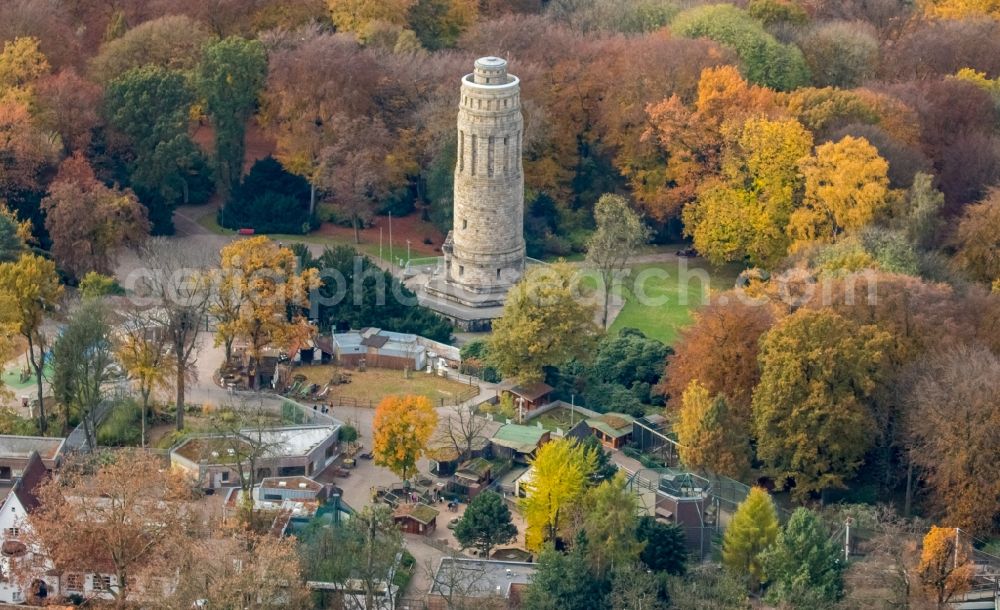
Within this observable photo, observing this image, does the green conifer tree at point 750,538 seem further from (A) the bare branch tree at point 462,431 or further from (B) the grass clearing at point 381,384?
(B) the grass clearing at point 381,384

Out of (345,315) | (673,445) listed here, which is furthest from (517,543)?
(345,315)

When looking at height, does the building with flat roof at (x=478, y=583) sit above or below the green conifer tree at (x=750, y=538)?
below

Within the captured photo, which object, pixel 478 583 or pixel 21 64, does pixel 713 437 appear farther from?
pixel 21 64

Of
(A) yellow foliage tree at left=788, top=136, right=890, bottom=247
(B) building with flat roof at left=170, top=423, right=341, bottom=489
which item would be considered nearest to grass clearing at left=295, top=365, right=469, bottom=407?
(B) building with flat roof at left=170, top=423, right=341, bottom=489

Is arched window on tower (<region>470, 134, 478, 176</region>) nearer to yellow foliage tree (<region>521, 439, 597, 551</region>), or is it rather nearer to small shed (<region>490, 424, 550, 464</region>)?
small shed (<region>490, 424, 550, 464</region>)

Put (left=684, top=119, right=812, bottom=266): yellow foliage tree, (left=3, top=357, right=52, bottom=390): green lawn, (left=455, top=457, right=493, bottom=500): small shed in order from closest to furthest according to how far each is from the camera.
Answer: (left=455, top=457, right=493, bottom=500): small shed
(left=3, top=357, right=52, bottom=390): green lawn
(left=684, top=119, right=812, bottom=266): yellow foliage tree

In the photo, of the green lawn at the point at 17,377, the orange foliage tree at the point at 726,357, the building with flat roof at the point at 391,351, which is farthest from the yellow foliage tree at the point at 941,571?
the green lawn at the point at 17,377

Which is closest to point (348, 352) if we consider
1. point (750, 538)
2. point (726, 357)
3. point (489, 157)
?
point (489, 157)
